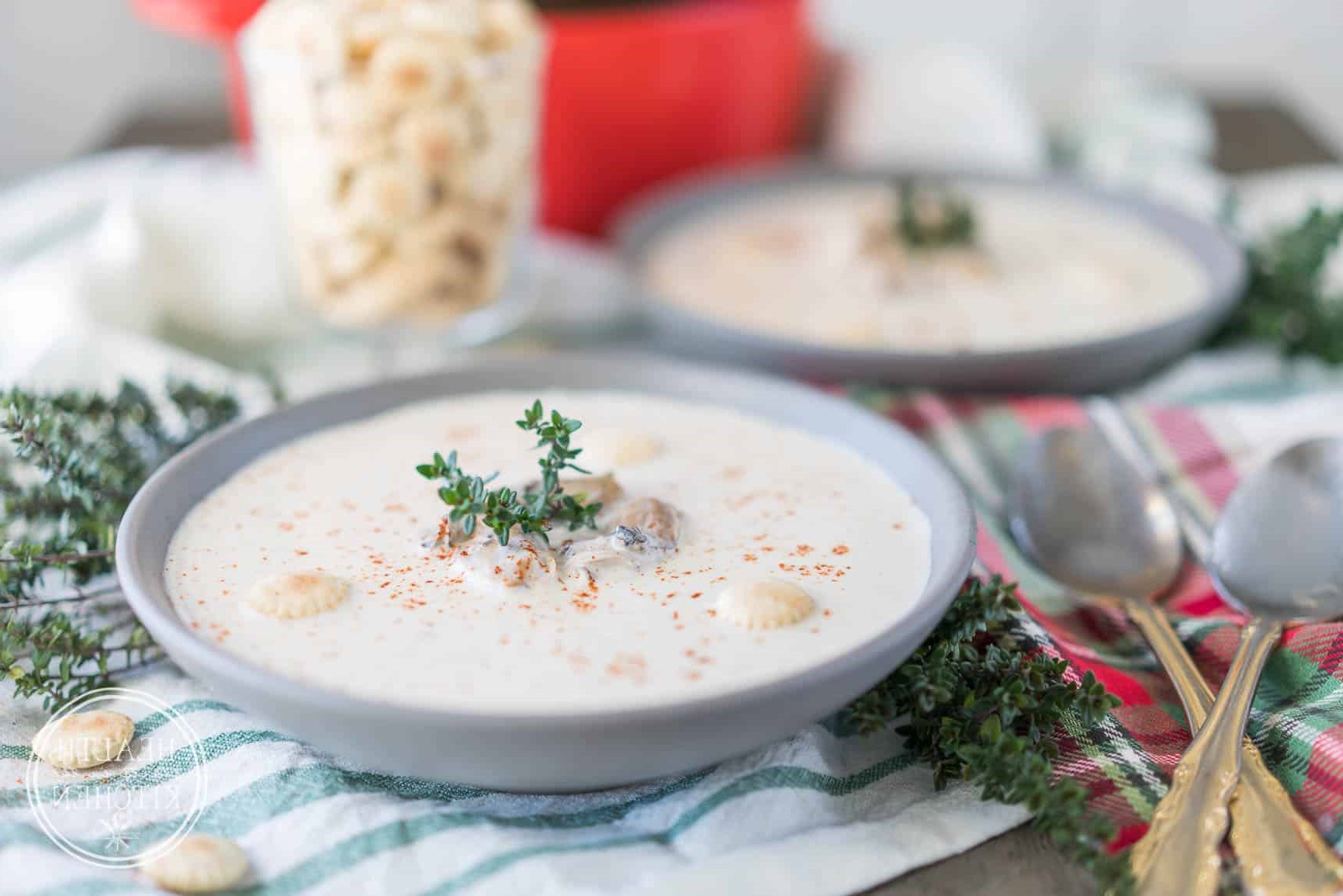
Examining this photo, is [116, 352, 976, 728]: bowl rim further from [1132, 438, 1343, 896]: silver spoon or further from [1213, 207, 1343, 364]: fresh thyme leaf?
[1213, 207, 1343, 364]: fresh thyme leaf

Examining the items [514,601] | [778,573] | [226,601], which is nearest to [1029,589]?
[778,573]

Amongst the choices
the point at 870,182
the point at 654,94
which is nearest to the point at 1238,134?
the point at 870,182

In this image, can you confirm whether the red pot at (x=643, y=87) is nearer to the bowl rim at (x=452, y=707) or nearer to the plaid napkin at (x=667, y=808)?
the bowl rim at (x=452, y=707)

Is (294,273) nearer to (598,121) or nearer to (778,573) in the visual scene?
(598,121)

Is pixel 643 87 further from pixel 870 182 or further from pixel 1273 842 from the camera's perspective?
pixel 1273 842

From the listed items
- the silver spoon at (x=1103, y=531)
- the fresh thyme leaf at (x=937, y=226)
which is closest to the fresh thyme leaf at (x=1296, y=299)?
the fresh thyme leaf at (x=937, y=226)

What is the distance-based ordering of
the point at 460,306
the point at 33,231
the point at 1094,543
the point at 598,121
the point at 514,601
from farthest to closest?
1. the point at 598,121
2. the point at 33,231
3. the point at 460,306
4. the point at 1094,543
5. the point at 514,601
